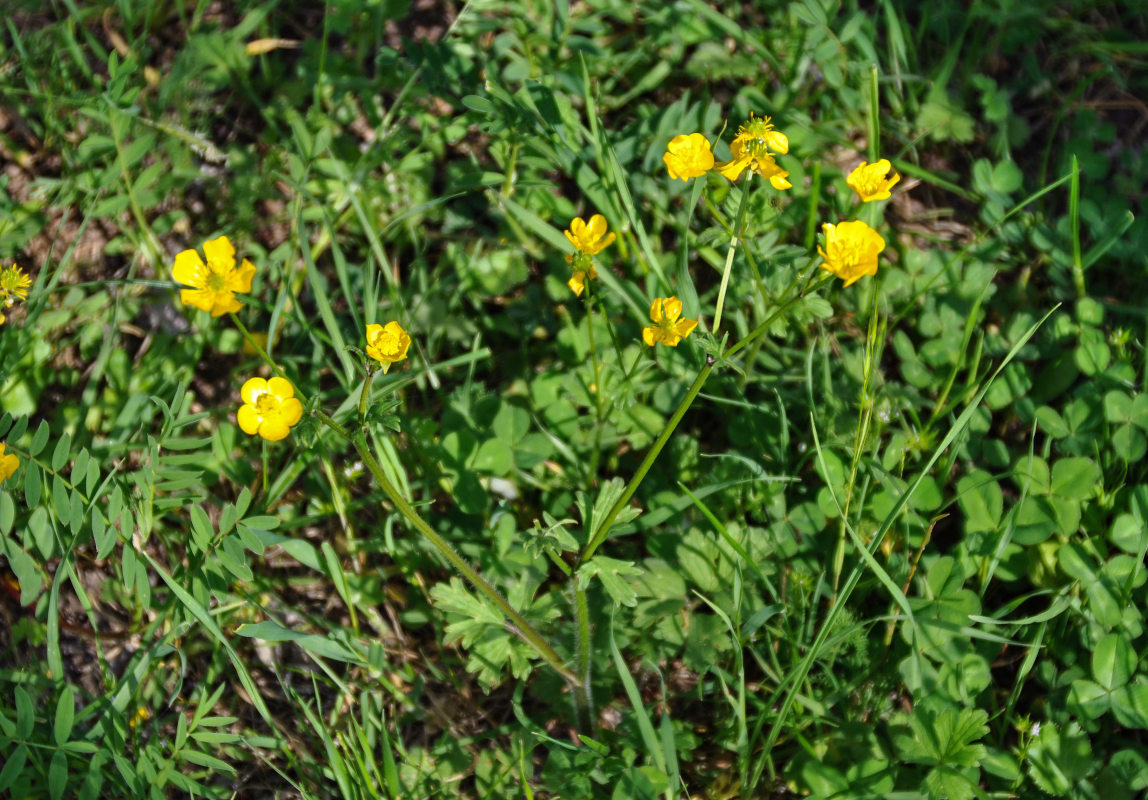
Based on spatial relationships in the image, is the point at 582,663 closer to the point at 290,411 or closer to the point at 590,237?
the point at 290,411

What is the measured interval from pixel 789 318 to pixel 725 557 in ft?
2.36

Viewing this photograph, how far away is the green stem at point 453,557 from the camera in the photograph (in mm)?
1568

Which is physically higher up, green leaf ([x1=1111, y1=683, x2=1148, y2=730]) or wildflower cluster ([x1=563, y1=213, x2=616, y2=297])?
wildflower cluster ([x1=563, y1=213, x2=616, y2=297])

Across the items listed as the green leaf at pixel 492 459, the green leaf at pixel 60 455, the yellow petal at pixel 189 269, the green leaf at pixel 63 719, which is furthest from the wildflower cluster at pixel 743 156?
the green leaf at pixel 63 719

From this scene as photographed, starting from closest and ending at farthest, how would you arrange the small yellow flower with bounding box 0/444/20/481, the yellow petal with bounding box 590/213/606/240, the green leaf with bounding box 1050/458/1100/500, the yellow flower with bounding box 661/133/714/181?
the yellow flower with bounding box 661/133/714/181, the small yellow flower with bounding box 0/444/20/481, the yellow petal with bounding box 590/213/606/240, the green leaf with bounding box 1050/458/1100/500

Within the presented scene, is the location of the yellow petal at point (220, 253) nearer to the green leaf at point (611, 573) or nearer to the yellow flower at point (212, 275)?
the yellow flower at point (212, 275)

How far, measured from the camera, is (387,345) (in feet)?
5.60

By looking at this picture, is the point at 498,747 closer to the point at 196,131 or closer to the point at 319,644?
the point at 319,644

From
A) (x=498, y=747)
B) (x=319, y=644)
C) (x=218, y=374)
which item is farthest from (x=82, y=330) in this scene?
(x=498, y=747)

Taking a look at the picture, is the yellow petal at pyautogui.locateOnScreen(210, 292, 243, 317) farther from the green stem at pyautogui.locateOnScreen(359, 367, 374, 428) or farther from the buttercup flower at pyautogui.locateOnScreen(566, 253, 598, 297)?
the buttercup flower at pyautogui.locateOnScreen(566, 253, 598, 297)

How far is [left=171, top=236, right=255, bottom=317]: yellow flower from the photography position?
6.13 feet

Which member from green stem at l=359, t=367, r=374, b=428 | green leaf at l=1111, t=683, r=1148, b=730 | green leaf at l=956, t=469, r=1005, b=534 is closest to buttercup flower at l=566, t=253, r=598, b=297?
green stem at l=359, t=367, r=374, b=428

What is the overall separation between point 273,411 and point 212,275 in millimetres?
481

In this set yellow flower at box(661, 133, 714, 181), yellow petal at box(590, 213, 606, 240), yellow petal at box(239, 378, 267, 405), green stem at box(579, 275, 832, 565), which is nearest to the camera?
green stem at box(579, 275, 832, 565)
